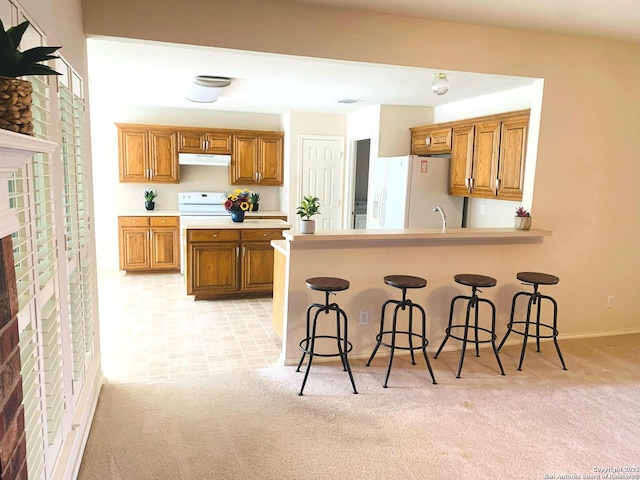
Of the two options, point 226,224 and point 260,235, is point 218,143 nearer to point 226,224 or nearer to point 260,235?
point 226,224

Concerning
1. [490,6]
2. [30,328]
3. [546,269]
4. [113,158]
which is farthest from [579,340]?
[113,158]

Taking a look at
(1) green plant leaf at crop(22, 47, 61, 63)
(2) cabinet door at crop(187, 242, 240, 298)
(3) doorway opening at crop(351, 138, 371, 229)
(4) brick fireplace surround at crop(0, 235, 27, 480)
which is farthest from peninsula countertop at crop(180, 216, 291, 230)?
(1) green plant leaf at crop(22, 47, 61, 63)

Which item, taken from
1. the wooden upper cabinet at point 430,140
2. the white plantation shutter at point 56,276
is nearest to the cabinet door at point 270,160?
the wooden upper cabinet at point 430,140

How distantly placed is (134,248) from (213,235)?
5.75 ft

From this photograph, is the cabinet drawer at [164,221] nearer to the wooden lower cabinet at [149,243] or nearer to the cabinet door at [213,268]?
the wooden lower cabinet at [149,243]

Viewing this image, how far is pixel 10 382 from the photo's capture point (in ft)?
3.87

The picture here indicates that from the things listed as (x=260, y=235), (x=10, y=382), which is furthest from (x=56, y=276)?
(x=260, y=235)

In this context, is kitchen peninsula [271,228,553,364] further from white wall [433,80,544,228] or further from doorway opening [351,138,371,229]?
doorway opening [351,138,371,229]

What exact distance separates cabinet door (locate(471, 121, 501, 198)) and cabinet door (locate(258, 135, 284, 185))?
307 cm

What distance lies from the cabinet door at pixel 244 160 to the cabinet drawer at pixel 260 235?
5.93ft

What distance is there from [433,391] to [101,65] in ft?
12.6

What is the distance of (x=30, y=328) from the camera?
4.93 feet

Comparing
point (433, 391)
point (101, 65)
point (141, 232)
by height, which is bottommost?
point (433, 391)

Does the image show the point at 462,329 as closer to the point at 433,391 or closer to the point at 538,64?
the point at 433,391
